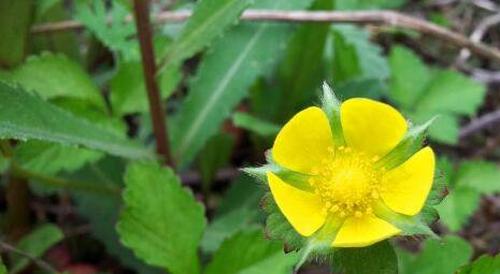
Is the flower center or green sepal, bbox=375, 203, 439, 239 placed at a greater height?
green sepal, bbox=375, 203, 439, 239

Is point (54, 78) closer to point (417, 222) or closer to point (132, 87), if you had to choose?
point (132, 87)

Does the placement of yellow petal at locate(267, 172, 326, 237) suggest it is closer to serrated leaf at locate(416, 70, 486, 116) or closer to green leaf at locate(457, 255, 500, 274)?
green leaf at locate(457, 255, 500, 274)

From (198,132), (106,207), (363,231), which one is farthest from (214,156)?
(363,231)

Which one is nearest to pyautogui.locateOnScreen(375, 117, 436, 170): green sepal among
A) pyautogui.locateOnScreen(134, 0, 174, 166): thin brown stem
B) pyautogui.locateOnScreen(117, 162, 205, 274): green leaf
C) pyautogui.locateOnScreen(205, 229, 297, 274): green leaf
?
pyautogui.locateOnScreen(205, 229, 297, 274): green leaf

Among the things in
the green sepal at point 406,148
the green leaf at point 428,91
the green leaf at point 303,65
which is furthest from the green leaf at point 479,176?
the green sepal at point 406,148

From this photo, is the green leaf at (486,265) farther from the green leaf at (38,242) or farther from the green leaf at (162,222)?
the green leaf at (38,242)
